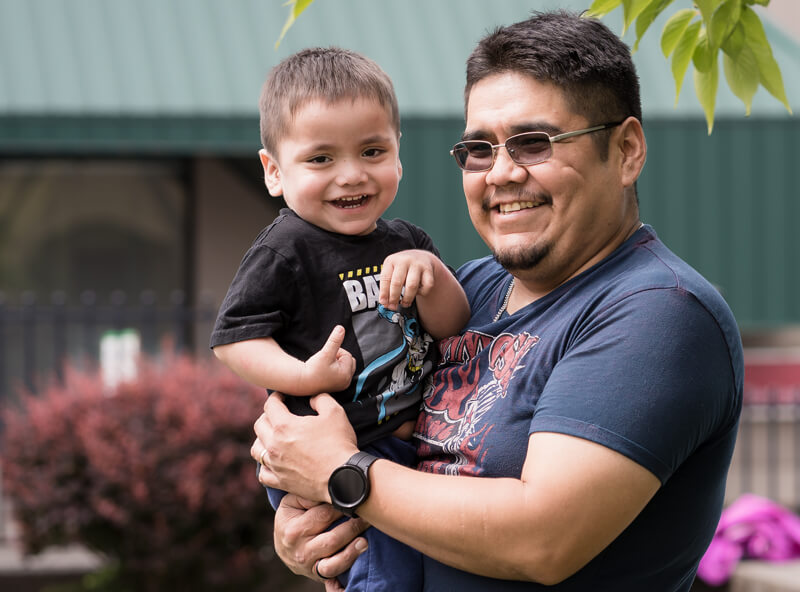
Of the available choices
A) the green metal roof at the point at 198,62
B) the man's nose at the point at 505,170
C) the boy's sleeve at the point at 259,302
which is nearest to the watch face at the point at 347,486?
the boy's sleeve at the point at 259,302

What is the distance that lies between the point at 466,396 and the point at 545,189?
0.49 metres

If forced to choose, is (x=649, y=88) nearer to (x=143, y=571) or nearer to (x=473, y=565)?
(x=143, y=571)

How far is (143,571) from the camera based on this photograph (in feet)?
19.8

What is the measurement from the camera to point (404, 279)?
233 cm

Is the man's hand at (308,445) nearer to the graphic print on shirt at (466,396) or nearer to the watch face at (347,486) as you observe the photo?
the watch face at (347,486)

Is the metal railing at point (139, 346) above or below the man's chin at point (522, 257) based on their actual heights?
below

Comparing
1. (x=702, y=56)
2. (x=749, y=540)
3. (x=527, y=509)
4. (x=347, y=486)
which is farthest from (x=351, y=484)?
(x=749, y=540)

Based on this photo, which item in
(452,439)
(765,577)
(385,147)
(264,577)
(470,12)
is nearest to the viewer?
(452,439)

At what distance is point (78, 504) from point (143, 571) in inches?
22.1

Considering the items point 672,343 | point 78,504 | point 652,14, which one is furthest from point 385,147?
point 78,504

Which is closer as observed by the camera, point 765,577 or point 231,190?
point 765,577

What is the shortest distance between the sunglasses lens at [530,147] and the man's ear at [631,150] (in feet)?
0.66

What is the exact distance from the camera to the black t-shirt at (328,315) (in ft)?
7.51

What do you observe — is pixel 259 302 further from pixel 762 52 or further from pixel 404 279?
pixel 762 52
